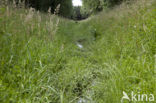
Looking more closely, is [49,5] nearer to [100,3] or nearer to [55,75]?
[100,3]

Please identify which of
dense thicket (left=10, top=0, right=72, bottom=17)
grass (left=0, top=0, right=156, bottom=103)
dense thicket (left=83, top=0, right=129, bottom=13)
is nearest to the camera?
grass (left=0, top=0, right=156, bottom=103)

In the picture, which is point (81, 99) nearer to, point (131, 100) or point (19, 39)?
point (131, 100)

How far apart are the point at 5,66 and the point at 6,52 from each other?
264 mm

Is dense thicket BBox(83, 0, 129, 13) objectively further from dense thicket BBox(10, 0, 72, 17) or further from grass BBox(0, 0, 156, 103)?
grass BBox(0, 0, 156, 103)

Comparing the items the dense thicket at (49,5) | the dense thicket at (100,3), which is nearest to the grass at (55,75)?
the dense thicket at (49,5)

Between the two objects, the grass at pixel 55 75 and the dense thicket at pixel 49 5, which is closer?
the grass at pixel 55 75

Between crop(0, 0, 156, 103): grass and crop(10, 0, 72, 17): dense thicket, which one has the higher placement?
crop(10, 0, 72, 17): dense thicket

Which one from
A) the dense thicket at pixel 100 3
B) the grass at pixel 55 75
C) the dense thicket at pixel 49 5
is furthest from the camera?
the dense thicket at pixel 49 5

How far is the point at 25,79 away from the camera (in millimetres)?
1799

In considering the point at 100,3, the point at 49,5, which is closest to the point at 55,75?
the point at 100,3

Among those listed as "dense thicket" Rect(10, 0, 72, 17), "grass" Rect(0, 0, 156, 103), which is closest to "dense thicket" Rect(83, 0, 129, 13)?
"dense thicket" Rect(10, 0, 72, 17)

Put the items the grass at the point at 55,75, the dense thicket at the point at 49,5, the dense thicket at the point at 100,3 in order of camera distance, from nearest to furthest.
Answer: the grass at the point at 55,75, the dense thicket at the point at 100,3, the dense thicket at the point at 49,5

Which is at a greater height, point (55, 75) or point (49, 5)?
point (49, 5)

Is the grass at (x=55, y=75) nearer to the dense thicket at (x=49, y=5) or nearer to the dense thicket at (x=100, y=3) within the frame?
the dense thicket at (x=49, y=5)
